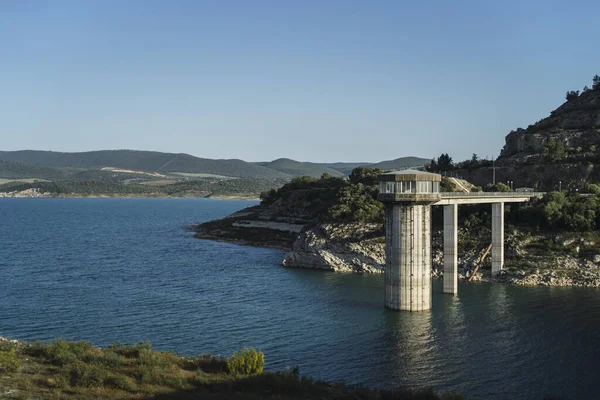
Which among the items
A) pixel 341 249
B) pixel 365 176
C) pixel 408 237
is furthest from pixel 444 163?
pixel 408 237

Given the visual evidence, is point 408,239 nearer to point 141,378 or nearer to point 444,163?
point 141,378

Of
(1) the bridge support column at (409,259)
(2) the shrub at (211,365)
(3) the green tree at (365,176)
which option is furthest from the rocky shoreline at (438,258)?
(2) the shrub at (211,365)

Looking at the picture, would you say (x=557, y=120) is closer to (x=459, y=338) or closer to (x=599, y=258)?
(x=599, y=258)

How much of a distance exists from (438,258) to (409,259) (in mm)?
24612

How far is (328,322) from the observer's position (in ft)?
190

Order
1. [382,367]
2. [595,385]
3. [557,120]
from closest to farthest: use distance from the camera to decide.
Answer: [595,385] → [382,367] → [557,120]

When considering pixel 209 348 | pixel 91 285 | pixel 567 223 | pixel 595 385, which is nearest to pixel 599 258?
pixel 567 223

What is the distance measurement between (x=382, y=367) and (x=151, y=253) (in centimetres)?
7540

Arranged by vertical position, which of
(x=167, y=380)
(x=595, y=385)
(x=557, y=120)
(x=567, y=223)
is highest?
(x=557, y=120)

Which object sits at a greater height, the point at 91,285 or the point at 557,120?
the point at 557,120

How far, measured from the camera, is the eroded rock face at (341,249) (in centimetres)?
8900

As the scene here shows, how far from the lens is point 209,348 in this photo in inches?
1903

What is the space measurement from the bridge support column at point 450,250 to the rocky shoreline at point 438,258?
9.70m

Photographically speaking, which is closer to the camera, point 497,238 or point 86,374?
point 86,374
